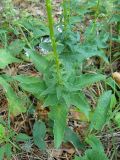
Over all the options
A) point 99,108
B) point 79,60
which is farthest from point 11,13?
point 99,108

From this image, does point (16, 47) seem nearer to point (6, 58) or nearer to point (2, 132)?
point (6, 58)

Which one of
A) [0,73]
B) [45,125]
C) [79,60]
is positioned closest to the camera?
[79,60]

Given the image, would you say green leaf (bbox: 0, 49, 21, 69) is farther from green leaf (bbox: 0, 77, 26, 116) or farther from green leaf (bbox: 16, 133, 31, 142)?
green leaf (bbox: 16, 133, 31, 142)

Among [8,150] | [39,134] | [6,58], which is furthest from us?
[6,58]

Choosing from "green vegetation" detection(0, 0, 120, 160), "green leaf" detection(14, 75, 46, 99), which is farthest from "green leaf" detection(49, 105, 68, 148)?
"green leaf" detection(14, 75, 46, 99)

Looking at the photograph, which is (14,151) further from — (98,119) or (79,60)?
(79,60)

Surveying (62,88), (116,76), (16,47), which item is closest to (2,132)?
(62,88)
